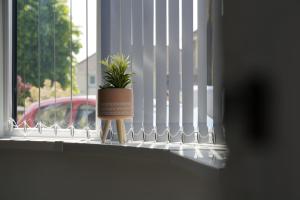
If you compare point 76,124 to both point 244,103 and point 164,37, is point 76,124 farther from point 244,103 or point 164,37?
point 244,103

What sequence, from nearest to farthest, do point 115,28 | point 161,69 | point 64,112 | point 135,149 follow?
point 135,149 < point 161,69 < point 115,28 < point 64,112

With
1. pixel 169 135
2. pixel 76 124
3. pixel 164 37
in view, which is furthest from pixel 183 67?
pixel 76 124

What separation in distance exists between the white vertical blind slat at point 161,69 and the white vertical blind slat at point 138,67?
0.09 meters

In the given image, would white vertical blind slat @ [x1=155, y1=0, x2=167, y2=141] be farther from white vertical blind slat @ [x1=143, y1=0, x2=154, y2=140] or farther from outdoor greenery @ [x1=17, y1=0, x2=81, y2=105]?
outdoor greenery @ [x1=17, y1=0, x2=81, y2=105]

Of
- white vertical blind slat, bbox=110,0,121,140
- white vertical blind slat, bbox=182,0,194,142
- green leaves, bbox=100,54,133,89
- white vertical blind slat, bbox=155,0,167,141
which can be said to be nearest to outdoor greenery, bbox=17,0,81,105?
white vertical blind slat, bbox=110,0,121,140

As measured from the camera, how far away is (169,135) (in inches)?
57.6

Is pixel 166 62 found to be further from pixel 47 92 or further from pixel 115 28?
pixel 47 92

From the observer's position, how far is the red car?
1724 millimetres

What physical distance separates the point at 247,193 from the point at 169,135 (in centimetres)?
96

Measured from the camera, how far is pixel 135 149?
140cm

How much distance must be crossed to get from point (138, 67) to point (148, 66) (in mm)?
53

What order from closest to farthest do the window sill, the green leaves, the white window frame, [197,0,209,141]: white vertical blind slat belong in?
the window sill → [197,0,209,141]: white vertical blind slat → the green leaves → the white window frame

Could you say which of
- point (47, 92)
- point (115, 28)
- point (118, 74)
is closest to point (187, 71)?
point (118, 74)

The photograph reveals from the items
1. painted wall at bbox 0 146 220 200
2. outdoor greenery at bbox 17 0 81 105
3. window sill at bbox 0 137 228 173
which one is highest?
outdoor greenery at bbox 17 0 81 105
